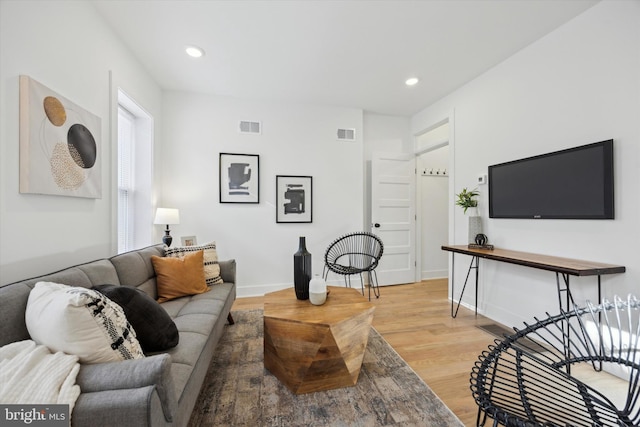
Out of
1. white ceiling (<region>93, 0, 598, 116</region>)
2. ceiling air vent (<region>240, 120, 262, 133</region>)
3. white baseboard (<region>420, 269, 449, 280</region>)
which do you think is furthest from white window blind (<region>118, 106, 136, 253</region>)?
white baseboard (<region>420, 269, 449, 280</region>)

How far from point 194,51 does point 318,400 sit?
129 inches

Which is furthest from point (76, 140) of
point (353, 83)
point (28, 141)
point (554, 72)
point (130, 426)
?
point (554, 72)

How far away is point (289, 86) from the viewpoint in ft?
11.3

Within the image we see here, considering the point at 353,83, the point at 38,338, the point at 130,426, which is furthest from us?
the point at 353,83

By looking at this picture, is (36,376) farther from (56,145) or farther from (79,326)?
(56,145)

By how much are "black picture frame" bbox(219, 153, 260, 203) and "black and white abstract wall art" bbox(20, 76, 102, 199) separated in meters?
1.64

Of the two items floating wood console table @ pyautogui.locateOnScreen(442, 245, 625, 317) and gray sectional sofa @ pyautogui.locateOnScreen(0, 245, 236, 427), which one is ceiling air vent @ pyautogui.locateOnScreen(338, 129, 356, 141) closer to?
floating wood console table @ pyautogui.locateOnScreen(442, 245, 625, 317)

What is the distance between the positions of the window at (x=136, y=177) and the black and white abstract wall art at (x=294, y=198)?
5.33 ft

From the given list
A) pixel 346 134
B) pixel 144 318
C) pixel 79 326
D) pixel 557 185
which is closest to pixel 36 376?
pixel 79 326

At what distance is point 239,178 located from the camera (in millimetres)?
3789

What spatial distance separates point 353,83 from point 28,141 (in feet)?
10.1

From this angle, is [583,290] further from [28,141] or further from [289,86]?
[28,141]

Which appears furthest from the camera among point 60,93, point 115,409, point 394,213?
point 394,213

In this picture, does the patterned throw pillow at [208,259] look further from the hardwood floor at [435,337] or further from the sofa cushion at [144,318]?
Answer: the sofa cushion at [144,318]
